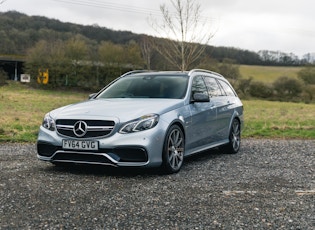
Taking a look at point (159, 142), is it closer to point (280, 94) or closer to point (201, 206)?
point (201, 206)

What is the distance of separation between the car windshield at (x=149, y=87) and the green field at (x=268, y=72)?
51710 millimetres

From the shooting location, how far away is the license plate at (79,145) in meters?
5.98

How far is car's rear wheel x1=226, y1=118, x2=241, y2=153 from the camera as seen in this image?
29.9ft

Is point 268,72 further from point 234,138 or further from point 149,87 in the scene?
point 149,87

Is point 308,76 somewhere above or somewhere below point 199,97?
above

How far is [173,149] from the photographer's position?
6523mm

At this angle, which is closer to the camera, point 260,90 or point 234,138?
point 234,138

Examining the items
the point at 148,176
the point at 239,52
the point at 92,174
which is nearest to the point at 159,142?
the point at 148,176

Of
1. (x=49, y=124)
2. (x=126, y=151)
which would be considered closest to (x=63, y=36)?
(x=49, y=124)

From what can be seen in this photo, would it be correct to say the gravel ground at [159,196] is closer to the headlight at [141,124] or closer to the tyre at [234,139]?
the headlight at [141,124]

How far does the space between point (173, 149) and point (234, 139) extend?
3077 millimetres

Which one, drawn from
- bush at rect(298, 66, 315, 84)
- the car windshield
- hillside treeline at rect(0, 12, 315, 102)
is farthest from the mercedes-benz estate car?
bush at rect(298, 66, 315, 84)

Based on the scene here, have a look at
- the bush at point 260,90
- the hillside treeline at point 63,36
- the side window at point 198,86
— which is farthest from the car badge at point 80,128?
the bush at point 260,90

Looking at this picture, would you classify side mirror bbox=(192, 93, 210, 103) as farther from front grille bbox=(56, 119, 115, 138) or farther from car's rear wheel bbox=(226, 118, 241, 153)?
car's rear wheel bbox=(226, 118, 241, 153)
